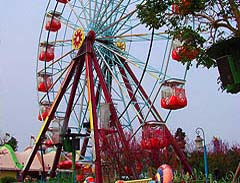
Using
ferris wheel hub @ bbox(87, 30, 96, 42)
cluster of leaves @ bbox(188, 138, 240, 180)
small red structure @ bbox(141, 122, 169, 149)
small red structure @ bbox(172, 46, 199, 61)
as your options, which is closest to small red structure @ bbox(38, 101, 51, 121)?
ferris wheel hub @ bbox(87, 30, 96, 42)

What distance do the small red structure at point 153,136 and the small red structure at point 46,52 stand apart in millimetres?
6410

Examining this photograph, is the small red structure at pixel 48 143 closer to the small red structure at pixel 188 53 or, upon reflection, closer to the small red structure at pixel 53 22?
the small red structure at pixel 53 22

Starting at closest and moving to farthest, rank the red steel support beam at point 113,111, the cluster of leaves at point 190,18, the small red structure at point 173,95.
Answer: the cluster of leaves at point 190,18
the small red structure at point 173,95
the red steel support beam at point 113,111

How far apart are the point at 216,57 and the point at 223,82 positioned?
354mm

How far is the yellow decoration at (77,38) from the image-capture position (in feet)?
53.6

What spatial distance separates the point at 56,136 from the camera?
16.7 m

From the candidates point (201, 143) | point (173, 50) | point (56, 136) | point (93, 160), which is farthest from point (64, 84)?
point (201, 143)

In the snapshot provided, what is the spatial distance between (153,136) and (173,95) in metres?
1.35

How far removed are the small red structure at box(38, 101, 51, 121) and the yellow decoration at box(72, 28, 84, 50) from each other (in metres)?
3.15

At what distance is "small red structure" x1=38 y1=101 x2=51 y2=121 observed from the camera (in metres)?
18.4

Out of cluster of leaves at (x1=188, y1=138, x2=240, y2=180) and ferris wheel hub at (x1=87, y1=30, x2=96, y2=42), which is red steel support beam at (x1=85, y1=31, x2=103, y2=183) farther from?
cluster of leaves at (x1=188, y1=138, x2=240, y2=180)

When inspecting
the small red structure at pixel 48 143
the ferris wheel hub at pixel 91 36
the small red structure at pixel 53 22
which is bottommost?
the small red structure at pixel 48 143

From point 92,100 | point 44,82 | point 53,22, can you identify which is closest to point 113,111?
point 92,100

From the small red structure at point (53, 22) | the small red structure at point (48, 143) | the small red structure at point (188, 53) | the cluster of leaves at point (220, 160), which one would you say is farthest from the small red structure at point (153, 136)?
the cluster of leaves at point (220, 160)
